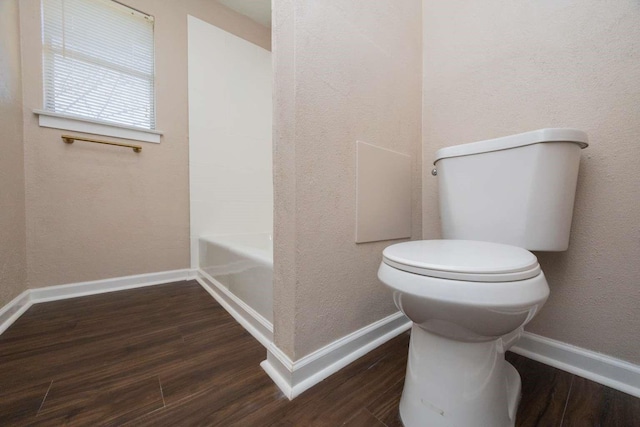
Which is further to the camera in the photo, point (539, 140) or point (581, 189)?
point (581, 189)

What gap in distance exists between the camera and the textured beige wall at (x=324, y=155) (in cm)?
69

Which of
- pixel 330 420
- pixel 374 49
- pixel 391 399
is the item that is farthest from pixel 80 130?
pixel 391 399

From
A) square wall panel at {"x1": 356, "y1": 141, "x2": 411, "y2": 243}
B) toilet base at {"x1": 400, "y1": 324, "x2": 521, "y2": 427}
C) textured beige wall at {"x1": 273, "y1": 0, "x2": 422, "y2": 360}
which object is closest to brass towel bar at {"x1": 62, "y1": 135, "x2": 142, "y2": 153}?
textured beige wall at {"x1": 273, "y1": 0, "x2": 422, "y2": 360}

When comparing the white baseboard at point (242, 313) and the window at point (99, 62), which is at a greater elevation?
the window at point (99, 62)

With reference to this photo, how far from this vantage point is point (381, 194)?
3.09ft

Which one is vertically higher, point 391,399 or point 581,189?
point 581,189

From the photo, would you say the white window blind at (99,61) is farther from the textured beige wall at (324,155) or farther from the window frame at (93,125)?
the textured beige wall at (324,155)

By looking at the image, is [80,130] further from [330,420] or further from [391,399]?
[391,399]

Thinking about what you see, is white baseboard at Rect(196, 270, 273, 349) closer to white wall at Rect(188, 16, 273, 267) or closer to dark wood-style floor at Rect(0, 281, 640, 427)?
dark wood-style floor at Rect(0, 281, 640, 427)

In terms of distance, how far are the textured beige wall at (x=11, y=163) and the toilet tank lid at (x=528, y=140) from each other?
2.01 metres

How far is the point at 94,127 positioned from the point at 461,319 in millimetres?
2138

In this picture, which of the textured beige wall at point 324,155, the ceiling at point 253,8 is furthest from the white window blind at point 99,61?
the textured beige wall at point 324,155

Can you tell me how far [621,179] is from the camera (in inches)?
28.6

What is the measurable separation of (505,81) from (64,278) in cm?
249
